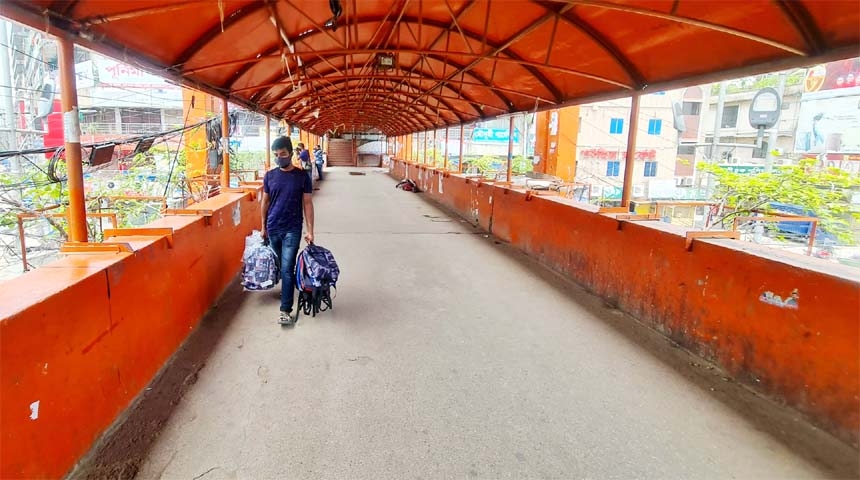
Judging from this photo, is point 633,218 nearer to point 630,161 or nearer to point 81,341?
point 630,161

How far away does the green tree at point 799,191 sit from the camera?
830 centimetres

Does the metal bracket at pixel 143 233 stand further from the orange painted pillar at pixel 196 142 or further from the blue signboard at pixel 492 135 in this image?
the blue signboard at pixel 492 135

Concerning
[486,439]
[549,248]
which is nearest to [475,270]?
[549,248]

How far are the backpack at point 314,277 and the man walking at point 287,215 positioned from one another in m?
0.09

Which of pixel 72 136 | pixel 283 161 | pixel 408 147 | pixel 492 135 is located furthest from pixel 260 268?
pixel 492 135

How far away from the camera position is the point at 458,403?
3486 mm

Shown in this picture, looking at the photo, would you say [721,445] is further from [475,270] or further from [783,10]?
[475,270]

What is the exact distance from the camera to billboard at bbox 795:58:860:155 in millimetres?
15078

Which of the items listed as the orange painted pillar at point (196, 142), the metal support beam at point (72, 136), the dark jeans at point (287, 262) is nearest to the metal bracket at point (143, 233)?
the metal support beam at point (72, 136)

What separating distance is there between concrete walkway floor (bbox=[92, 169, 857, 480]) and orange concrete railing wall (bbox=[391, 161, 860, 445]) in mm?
190

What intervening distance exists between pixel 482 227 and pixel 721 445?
8.62 m

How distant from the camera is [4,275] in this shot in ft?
40.0

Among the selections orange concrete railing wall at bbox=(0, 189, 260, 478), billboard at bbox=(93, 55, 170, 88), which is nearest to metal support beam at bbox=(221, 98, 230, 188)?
orange concrete railing wall at bbox=(0, 189, 260, 478)

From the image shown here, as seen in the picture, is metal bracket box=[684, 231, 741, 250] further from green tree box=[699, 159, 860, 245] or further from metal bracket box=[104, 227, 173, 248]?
metal bracket box=[104, 227, 173, 248]
